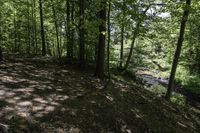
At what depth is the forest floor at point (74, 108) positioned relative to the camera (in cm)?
607

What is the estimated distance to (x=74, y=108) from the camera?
7414 millimetres

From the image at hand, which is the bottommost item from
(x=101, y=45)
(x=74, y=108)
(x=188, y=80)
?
(x=188, y=80)

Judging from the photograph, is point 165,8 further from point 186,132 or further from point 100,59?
point 186,132

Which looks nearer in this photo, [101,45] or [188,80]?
[101,45]

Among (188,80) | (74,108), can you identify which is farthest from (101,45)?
(188,80)

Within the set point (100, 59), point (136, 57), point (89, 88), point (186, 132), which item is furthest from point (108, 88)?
point (136, 57)

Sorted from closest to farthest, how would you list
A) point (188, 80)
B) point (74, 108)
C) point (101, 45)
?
point (74, 108) → point (101, 45) → point (188, 80)

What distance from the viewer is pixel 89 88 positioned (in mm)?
10148

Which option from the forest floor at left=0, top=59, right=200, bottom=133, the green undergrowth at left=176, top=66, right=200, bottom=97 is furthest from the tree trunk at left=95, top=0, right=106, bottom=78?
the green undergrowth at left=176, top=66, right=200, bottom=97

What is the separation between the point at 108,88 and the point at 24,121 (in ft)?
18.5

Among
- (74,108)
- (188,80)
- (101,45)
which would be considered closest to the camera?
(74,108)

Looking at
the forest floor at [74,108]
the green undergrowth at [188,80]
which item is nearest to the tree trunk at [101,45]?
the forest floor at [74,108]

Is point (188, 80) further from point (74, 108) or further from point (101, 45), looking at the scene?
point (74, 108)

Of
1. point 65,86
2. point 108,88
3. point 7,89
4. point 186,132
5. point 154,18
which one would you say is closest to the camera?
point 7,89
